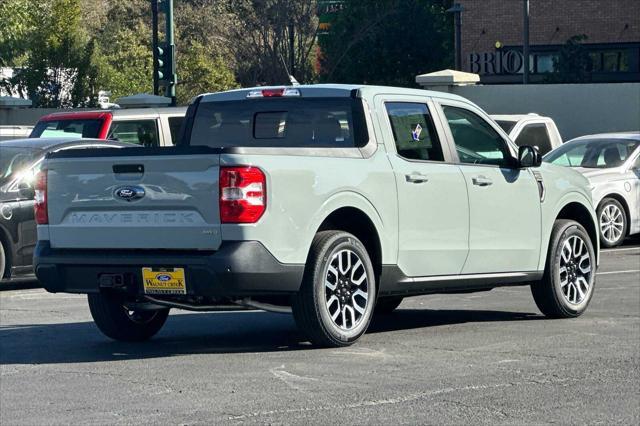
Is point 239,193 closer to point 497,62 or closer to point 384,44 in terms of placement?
point 384,44

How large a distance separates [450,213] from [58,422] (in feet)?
13.4

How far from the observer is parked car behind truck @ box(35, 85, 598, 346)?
28.9 feet

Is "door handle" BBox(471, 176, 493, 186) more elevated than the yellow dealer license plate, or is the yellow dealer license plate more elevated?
"door handle" BBox(471, 176, 493, 186)

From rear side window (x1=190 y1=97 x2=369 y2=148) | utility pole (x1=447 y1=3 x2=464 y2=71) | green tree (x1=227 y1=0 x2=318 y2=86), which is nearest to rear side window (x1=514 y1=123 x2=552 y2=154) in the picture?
rear side window (x1=190 y1=97 x2=369 y2=148)

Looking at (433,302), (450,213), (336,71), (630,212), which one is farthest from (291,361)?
(336,71)

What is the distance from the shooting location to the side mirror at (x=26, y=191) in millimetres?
14344

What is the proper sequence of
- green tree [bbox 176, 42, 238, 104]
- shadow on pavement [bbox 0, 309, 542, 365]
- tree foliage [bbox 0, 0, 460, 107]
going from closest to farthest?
1. shadow on pavement [bbox 0, 309, 542, 365]
2. tree foliage [bbox 0, 0, 460, 107]
3. green tree [bbox 176, 42, 238, 104]

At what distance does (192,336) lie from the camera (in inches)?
410

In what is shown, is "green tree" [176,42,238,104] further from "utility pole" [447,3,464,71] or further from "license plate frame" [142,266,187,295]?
"license plate frame" [142,266,187,295]

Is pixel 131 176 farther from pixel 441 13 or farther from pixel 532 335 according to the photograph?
pixel 441 13

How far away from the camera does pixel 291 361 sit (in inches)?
353

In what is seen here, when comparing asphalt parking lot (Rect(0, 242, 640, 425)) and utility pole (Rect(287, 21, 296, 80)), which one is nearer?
asphalt parking lot (Rect(0, 242, 640, 425))

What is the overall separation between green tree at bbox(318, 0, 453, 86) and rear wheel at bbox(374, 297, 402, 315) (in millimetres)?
38986

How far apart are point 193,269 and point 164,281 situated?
0.26 meters
